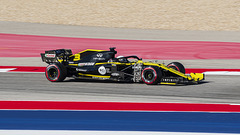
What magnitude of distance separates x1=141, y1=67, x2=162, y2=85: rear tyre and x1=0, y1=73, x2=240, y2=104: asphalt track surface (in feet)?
0.49

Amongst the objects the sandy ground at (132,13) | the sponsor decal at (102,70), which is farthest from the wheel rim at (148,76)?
the sandy ground at (132,13)

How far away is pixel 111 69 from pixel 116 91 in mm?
1154

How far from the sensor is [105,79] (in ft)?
37.4

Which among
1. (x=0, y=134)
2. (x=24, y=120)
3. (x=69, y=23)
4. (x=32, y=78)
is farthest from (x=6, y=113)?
(x=69, y=23)

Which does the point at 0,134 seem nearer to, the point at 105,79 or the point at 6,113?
the point at 6,113

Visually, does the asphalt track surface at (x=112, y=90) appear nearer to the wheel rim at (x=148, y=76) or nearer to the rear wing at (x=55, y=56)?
the wheel rim at (x=148, y=76)

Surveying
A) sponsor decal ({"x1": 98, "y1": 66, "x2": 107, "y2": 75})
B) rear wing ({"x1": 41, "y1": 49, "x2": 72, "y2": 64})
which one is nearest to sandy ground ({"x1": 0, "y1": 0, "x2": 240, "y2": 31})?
rear wing ({"x1": 41, "y1": 49, "x2": 72, "y2": 64})

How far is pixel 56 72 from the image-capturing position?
457 inches

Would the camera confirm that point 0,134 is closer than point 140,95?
Yes

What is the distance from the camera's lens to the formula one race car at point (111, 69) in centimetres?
1076

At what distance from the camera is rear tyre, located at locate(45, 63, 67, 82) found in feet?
37.5

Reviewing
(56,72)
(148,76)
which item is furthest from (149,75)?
(56,72)

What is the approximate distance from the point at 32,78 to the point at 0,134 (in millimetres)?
6009

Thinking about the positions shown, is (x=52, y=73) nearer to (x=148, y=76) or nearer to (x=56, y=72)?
(x=56, y=72)
